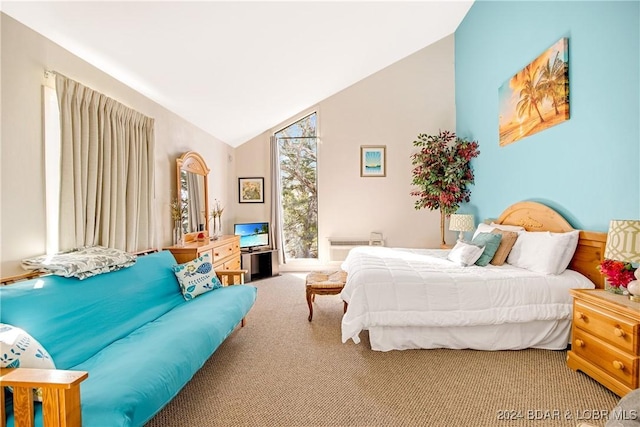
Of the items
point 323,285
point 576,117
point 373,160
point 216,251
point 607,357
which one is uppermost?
point 373,160

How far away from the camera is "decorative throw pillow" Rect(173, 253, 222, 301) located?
2727mm

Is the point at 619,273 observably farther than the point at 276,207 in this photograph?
No

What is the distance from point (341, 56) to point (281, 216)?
2784 millimetres

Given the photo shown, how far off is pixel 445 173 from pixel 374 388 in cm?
352

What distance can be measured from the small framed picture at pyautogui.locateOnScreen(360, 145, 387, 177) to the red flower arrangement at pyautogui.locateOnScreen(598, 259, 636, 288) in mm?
3627

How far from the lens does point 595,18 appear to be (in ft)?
8.18

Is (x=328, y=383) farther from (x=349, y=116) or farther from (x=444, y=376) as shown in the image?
(x=349, y=116)

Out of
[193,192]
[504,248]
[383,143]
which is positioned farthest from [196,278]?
[383,143]

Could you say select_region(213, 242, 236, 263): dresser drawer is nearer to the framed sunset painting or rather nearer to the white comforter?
the white comforter

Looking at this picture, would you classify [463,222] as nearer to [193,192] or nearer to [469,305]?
[469,305]

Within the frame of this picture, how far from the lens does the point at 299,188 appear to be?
18.9ft

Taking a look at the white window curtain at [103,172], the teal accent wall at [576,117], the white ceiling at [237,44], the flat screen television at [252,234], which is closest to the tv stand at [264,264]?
the flat screen television at [252,234]

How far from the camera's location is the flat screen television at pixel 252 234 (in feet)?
16.6

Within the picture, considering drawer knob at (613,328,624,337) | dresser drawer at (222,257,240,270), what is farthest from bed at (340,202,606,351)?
dresser drawer at (222,257,240,270)
